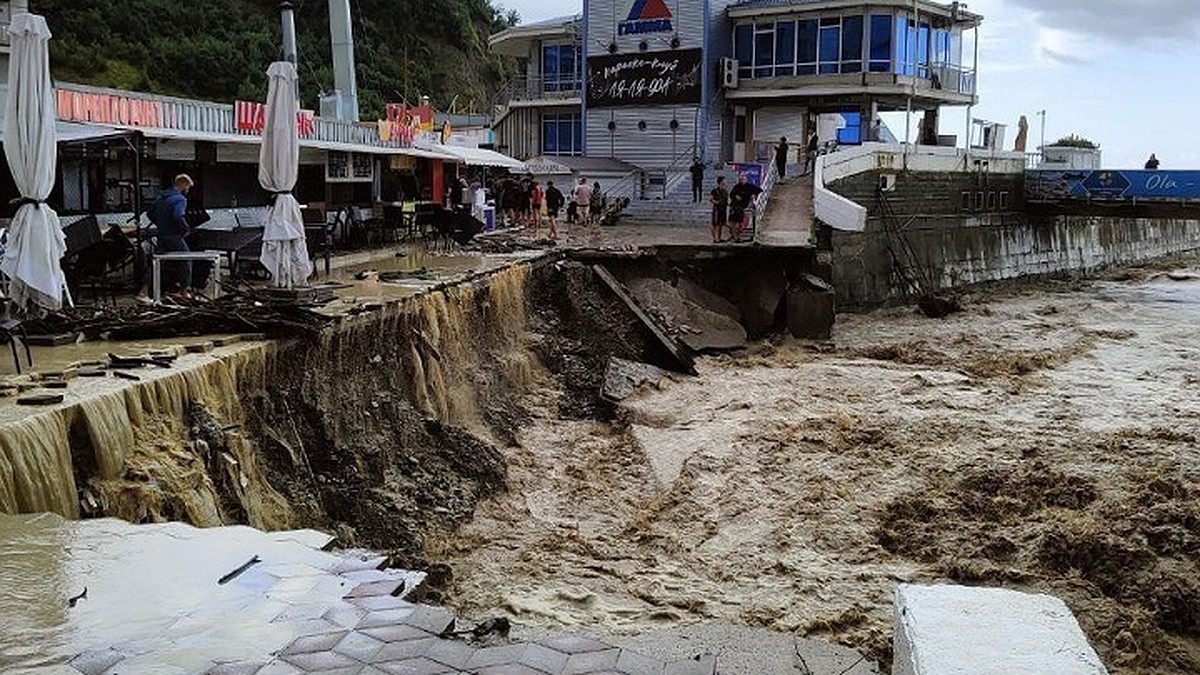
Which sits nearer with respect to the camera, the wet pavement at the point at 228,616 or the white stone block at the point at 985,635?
the white stone block at the point at 985,635

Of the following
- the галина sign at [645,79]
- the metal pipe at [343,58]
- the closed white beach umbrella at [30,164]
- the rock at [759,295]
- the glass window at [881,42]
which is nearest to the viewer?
the closed white beach umbrella at [30,164]

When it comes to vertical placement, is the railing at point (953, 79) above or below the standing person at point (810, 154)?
above

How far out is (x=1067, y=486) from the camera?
12961 mm

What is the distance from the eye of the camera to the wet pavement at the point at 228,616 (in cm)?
505

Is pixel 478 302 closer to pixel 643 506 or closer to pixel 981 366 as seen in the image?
pixel 643 506

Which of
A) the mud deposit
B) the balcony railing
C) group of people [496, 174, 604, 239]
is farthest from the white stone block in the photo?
the balcony railing

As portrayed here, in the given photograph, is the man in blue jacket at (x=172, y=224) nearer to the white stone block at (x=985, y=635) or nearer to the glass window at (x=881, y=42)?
the white stone block at (x=985, y=635)

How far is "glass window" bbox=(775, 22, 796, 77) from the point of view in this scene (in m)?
37.1

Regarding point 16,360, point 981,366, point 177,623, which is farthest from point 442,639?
point 981,366

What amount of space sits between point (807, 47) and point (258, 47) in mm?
28160

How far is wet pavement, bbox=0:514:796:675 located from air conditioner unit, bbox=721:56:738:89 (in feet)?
109

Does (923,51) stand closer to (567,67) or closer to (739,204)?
(567,67)

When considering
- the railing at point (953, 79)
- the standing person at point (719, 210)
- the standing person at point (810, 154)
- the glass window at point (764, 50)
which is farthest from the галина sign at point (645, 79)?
the standing person at point (719, 210)

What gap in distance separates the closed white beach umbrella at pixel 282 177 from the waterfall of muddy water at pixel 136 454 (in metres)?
2.58
